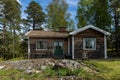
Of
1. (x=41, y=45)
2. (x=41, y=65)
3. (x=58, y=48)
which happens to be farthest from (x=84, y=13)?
(x=41, y=65)

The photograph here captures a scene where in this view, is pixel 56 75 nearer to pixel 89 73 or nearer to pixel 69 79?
pixel 69 79

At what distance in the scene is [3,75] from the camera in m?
9.68

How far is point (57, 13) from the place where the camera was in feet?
132

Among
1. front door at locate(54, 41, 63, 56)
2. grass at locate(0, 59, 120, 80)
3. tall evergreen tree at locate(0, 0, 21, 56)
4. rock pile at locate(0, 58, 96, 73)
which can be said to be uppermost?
tall evergreen tree at locate(0, 0, 21, 56)

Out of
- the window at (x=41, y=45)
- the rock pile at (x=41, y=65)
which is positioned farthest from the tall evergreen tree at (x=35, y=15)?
the rock pile at (x=41, y=65)

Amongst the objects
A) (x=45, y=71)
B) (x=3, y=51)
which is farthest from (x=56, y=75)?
(x=3, y=51)

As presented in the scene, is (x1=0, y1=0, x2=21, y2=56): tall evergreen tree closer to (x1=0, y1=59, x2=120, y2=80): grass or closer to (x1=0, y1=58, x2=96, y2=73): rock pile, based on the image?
(x1=0, y1=58, x2=96, y2=73): rock pile

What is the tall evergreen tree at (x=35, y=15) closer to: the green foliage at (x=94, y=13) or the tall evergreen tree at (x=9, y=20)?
the tall evergreen tree at (x=9, y=20)

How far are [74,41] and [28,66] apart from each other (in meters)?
12.4

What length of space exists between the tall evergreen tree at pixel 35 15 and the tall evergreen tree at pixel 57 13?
109 inches

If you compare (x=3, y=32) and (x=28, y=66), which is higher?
(x=3, y=32)

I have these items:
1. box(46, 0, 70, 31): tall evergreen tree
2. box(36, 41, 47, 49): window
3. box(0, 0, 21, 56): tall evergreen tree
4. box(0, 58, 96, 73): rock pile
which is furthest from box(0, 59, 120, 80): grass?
box(46, 0, 70, 31): tall evergreen tree

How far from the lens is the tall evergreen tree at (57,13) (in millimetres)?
40250

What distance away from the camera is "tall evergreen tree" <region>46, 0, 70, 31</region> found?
40250mm
